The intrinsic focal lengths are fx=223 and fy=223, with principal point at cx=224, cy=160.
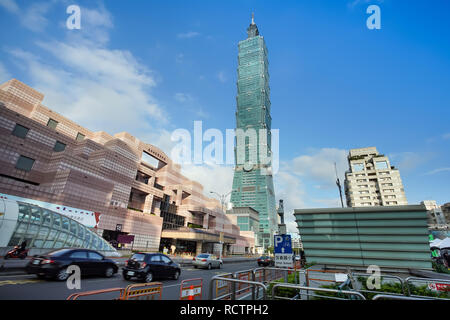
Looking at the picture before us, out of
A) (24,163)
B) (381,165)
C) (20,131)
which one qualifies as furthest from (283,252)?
(381,165)

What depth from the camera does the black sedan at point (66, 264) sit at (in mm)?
9922

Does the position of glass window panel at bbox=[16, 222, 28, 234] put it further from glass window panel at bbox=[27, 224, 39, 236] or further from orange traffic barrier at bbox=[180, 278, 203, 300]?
orange traffic barrier at bbox=[180, 278, 203, 300]

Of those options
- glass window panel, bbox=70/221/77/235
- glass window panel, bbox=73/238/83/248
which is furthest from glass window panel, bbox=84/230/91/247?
glass window panel, bbox=70/221/77/235

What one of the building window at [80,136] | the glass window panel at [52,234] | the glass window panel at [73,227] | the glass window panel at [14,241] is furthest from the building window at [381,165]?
the glass window panel at [14,241]

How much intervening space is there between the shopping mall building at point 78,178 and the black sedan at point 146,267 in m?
13.5

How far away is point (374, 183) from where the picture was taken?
87.5 m

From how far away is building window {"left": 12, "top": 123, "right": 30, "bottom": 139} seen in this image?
37.8 meters

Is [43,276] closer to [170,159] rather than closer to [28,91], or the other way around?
[28,91]

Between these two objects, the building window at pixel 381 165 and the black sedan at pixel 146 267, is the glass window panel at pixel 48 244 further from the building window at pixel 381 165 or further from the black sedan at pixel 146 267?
the building window at pixel 381 165

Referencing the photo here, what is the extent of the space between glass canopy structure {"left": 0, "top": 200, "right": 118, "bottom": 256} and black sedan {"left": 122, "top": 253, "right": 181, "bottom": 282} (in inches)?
521

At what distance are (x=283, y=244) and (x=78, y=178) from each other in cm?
3616

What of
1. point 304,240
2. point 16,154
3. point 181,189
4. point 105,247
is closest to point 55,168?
point 16,154

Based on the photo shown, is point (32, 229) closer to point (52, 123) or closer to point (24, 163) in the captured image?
point (24, 163)
